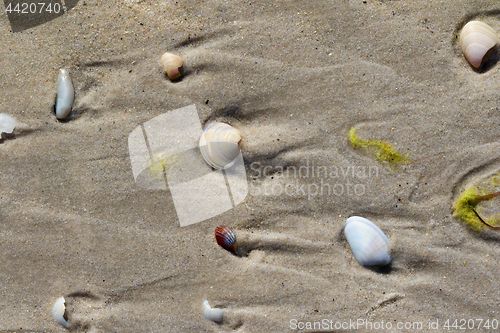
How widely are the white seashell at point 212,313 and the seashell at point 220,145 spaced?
3.83ft

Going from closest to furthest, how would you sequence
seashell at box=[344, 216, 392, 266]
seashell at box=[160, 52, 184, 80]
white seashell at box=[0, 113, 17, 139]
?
seashell at box=[344, 216, 392, 266]
seashell at box=[160, 52, 184, 80]
white seashell at box=[0, 113, 17, 139]

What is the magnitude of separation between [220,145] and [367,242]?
55.4 inches

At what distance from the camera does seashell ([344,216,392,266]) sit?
270 cm

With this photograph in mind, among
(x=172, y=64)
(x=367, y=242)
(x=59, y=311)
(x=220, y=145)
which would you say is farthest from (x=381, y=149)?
(x=59, y=311)

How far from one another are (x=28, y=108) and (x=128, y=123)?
899 mm

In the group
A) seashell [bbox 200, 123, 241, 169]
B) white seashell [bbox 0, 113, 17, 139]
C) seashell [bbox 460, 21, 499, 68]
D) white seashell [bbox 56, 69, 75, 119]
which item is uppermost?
seashell [bbox 460, 21, 499, 68]

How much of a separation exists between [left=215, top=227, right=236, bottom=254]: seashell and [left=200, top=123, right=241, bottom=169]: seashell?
526mm

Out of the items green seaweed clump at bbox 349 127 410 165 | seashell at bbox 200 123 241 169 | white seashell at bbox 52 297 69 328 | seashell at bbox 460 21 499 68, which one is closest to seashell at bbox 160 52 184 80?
seashell at bbox 200 123 241 169

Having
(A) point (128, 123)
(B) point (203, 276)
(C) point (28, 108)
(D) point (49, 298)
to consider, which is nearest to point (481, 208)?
(B) point (203, 276)

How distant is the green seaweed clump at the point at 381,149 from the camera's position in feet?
9.14

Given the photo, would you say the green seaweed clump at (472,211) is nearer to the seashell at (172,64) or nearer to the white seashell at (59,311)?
the seashell at (172,64)

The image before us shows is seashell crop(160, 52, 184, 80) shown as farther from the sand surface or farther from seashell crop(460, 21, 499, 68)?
seashell crop(460, 21, 499, 68)

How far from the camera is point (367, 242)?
8.81ft

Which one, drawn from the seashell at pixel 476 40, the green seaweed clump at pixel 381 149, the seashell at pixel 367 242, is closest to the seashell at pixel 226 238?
the seashell at pixel 367 242
